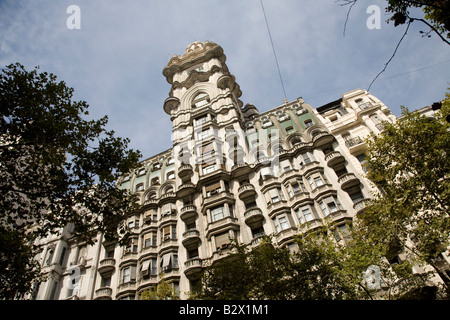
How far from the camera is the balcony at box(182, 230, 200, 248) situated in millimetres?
30844

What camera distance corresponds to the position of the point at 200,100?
161 feet

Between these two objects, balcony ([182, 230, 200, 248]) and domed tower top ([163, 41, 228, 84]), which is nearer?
balcony ([182, 230, 200, 248])

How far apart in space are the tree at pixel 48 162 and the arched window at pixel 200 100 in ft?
103

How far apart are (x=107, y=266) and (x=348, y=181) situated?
1000 inches

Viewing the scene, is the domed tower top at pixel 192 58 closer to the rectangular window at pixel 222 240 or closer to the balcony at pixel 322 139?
the balcony at pixel 322 139

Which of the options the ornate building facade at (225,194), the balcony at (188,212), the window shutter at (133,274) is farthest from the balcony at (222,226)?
the window shutter at (133,274)

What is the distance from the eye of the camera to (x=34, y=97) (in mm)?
16078

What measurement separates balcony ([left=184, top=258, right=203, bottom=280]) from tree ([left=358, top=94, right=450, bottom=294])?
14659 millimetres

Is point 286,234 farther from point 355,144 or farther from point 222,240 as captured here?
point 355,144

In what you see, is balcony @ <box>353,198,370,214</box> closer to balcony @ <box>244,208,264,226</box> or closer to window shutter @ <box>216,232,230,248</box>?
balcony @ <box>244,208,264,226</box>

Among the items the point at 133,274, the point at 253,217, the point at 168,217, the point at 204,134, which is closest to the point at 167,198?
Answer: the point at 168,217

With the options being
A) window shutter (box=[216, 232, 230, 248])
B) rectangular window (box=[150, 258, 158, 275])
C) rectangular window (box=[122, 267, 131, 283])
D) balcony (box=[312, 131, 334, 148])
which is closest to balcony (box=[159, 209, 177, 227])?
rectangular window (box=[150, 258, 158, 275])

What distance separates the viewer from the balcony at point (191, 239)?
1214 inches

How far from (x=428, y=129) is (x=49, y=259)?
38.3 m
